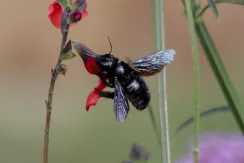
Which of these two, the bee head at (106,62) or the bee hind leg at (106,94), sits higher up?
the bee head at (106,62)

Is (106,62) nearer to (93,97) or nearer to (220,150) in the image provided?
(93,97)

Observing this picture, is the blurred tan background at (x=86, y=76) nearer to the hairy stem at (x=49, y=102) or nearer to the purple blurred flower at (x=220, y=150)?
the purple blurred flower at (x=220, y=150)

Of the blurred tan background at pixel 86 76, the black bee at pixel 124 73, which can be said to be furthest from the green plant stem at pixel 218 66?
the blurred tan background at pixel 86 76

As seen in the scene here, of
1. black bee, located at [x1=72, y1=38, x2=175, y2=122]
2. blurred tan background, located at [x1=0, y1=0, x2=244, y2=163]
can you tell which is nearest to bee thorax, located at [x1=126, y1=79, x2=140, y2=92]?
black bee, located at [x1=72, y1=38, x2=175, y2=122]

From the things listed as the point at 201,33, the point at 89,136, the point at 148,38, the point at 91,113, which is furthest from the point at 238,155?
the point at 148,38

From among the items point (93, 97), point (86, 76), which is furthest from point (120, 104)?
point (86, 76)

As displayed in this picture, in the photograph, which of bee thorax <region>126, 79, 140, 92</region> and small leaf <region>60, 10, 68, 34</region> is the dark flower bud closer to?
small leaf <region>60, 10, 68, 34</region>

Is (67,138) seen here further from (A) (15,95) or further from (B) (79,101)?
(A) (15,95)
